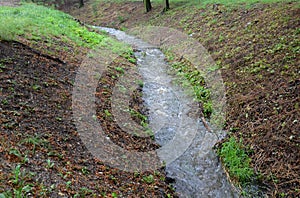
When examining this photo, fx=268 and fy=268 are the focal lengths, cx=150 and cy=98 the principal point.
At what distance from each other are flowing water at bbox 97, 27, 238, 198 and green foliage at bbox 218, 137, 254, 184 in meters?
0.23

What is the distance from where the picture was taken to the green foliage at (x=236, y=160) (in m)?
6.04

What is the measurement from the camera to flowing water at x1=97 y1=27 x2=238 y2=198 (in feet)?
19.8

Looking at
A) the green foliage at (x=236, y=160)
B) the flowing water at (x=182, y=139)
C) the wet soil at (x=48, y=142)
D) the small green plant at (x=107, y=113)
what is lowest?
the flowing water at (x=182, y=139)

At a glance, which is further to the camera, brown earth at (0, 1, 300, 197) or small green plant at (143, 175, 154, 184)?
small green plant at (143, 175, 154, 184)

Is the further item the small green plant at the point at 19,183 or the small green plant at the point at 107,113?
the small green plant at the point at 107,113

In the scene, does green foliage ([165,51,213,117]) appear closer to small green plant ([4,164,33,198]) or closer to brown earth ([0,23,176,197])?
brown earth ([0,23,176,197])

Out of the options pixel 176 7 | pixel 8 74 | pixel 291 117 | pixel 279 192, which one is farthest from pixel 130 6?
pixel 279 192

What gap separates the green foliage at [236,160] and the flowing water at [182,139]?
225mm

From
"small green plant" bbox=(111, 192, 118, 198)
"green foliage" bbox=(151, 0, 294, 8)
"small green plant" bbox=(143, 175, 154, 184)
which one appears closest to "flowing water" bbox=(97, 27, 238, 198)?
"small green plant" bbox=(143, 175, 154, 184)

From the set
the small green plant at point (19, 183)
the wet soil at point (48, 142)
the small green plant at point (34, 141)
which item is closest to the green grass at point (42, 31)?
the wet soil at point (48, 142)

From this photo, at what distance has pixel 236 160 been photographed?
21.1 ft

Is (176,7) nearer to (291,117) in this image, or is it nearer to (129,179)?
(291,117)

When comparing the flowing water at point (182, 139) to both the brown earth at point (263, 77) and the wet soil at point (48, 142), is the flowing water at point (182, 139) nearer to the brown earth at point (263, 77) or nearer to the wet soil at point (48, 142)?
the wet soil at point (48, 142)

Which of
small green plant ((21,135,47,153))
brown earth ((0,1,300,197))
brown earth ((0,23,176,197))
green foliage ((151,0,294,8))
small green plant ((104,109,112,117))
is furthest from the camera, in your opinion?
green foliage ((151,0,294,8))
